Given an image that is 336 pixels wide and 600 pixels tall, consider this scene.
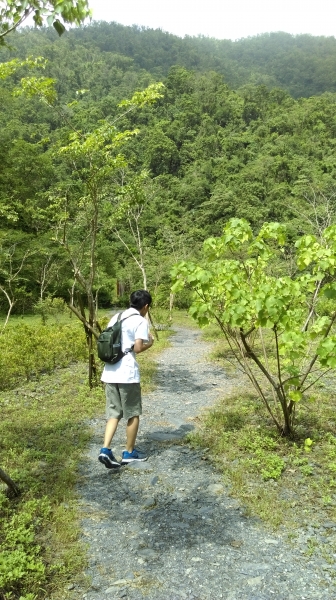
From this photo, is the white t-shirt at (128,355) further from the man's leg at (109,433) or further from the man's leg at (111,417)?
the man's leg at (109,433)

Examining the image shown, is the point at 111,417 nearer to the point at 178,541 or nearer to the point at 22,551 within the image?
the point at 178,541

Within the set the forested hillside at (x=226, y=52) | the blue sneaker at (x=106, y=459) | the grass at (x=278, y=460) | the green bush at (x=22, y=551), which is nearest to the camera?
the green bush at (x=22, y=551)

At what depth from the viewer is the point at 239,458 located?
14.6 feet

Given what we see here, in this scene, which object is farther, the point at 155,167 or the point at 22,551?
the point at 155,167

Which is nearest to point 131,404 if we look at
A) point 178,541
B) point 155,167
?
point 178,541

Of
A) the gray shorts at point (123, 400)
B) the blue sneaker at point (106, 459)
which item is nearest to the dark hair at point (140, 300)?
the gray shorts at point (123, 400)

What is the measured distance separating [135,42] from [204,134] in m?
78.2

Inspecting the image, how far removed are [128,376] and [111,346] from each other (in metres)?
0.33

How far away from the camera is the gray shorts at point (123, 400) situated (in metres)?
4.14

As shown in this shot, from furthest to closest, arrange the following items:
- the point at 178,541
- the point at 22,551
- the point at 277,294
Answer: the point at 277,294, the point at 178,541, the point at 22,551

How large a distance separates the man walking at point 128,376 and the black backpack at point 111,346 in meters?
0.04

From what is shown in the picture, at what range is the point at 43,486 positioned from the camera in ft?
12.8

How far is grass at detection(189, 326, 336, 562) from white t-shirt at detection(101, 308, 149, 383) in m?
1.31

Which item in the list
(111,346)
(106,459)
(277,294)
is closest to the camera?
(277,294)
